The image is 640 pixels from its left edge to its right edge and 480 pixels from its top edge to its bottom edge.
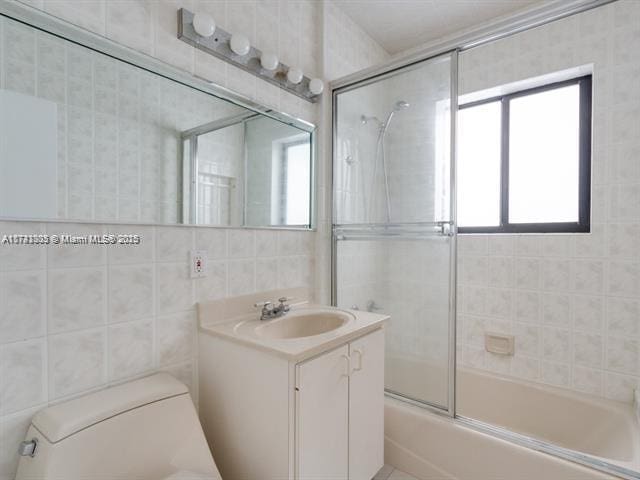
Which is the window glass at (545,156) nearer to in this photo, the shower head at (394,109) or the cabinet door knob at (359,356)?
the shower head at (394,109)

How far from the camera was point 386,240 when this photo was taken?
73.0 inches

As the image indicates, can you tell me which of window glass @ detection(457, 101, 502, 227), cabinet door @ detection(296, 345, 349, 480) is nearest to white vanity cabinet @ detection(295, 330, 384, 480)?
cabinet door @ detection(296, 345, 349, 480)

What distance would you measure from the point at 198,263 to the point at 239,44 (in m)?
0.95

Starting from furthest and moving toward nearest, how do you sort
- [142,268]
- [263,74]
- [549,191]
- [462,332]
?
[462,332], [549,191], [263,74], [142,268]

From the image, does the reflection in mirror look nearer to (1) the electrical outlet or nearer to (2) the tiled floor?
(1) the electrical outlet

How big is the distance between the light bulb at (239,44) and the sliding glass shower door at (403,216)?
725 millimetres

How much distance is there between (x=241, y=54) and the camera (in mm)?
1457

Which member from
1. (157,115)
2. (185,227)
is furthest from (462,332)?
(157,115)

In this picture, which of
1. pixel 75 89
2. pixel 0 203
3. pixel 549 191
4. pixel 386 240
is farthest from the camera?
pixel 549 191

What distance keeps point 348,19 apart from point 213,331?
2127 millimetres

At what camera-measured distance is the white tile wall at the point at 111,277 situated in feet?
3.05

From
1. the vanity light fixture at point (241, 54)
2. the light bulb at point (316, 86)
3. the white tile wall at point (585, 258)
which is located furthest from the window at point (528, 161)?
the vanity light fixture at point (241, 54)

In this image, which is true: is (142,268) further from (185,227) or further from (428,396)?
(428,396)

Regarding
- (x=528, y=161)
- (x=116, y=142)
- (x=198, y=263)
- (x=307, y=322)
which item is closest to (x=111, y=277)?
(x=198, y=263)
